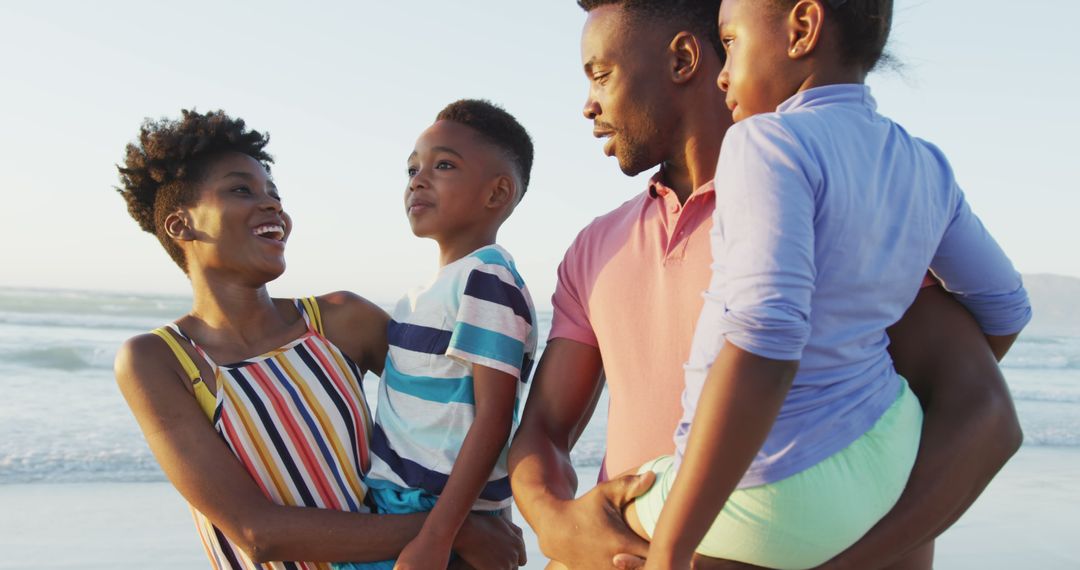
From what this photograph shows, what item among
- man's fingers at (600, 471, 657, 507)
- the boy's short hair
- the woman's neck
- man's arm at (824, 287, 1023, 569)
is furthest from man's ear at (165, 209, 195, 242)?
man's arm at (824, 287, 1023, 569)

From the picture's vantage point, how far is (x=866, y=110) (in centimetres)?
175

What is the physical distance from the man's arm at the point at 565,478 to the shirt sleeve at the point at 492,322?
0.22 metres

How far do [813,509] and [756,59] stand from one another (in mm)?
768

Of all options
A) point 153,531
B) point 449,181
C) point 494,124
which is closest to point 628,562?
point 449,181

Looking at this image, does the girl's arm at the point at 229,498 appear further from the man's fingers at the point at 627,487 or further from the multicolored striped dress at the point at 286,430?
the man's fingers at the point at 627,487

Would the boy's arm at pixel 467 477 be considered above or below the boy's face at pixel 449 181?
below

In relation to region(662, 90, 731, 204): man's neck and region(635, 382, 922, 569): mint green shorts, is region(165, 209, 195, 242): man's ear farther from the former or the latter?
region(635, 382, 922, 569): mint green shorts

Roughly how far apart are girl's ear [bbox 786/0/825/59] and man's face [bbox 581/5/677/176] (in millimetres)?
449

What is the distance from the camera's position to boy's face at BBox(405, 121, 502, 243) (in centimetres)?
286

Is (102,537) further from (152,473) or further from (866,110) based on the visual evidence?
(866,110)

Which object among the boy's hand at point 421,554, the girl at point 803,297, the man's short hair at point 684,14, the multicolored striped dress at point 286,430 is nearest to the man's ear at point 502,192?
the multicolored striped dress at point 286,430

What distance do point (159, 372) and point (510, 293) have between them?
35.1 inches

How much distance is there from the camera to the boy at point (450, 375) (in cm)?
248

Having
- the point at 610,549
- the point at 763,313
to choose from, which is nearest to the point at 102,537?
the point at 610,549
